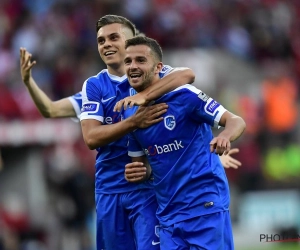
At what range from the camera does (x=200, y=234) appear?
23.7 ft

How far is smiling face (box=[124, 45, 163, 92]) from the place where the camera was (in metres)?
7.27

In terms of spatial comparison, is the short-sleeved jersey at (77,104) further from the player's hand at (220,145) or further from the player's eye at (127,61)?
the player's hand at (220,145)

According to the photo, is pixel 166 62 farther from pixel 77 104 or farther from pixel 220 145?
pixel 220 145

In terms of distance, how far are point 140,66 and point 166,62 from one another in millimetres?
12865

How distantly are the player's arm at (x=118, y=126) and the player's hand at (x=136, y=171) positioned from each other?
298mm

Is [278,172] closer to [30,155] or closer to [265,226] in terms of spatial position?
[265,226]

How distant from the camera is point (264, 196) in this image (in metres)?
19.8

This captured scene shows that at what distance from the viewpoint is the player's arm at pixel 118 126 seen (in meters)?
7.29

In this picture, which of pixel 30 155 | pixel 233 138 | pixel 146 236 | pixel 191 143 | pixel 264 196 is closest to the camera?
pixel 233 138

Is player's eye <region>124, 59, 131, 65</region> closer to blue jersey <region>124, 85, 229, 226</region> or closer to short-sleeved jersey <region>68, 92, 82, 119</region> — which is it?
blue jersey <region>124, 85, 229, 226</region>

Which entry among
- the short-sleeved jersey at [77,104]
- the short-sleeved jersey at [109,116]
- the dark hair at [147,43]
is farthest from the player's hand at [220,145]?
the short-sleeved jersey at [77,104]

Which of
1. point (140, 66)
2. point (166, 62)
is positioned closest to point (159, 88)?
point (140, 66)

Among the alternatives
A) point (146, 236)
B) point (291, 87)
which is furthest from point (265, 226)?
point (146, 236)

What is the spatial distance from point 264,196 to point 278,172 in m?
0.88
